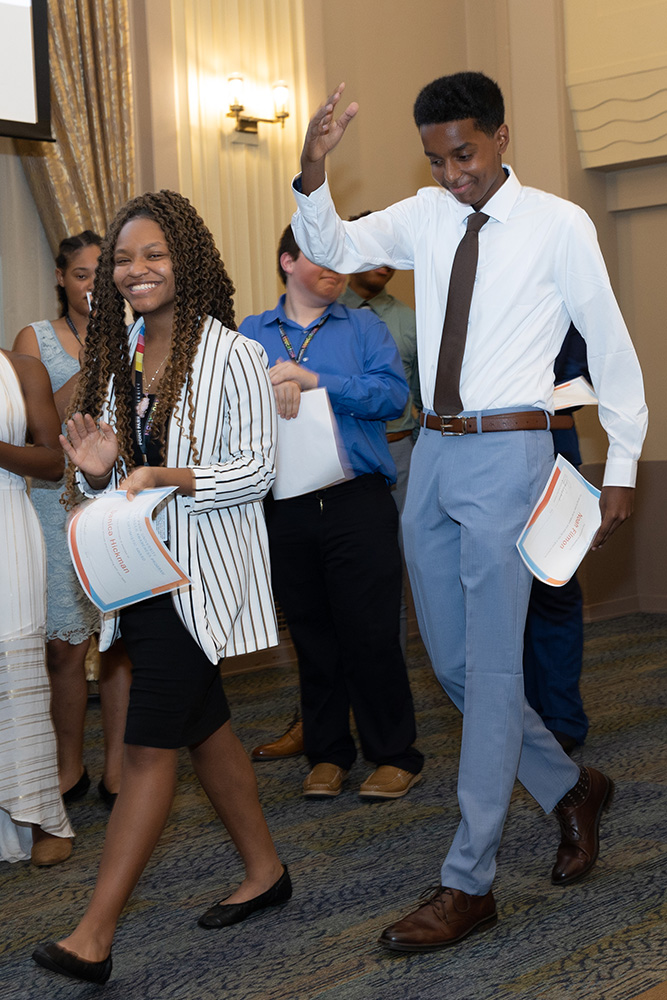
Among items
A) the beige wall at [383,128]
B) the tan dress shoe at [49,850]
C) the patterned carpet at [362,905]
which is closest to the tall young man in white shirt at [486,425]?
the patterned carpet at [362,905]

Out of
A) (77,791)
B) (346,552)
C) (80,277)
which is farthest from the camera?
(80,277)

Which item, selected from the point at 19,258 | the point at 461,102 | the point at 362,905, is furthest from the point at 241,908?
the point at 19,258

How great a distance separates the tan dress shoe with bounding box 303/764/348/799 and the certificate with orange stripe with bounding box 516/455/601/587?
148cm

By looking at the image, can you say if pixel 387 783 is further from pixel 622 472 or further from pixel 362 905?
pixel 622 472

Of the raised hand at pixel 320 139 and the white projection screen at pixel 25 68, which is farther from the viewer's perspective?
the white projection screen at pixel 25 68

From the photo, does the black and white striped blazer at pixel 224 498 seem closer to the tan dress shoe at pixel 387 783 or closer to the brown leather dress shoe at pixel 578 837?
the brown leather dress shoe at pixel 578 837

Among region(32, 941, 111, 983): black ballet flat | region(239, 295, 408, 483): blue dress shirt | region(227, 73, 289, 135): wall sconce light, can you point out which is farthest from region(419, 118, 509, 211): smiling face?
region(227, 73, 289, 135): wall sconce light

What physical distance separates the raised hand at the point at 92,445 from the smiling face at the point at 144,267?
0.28 metres

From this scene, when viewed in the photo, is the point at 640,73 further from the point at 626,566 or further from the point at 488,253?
the point at 488,253

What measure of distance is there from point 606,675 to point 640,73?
3603 millimetres

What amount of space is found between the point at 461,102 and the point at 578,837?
171 cm

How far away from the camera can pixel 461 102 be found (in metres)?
2.36

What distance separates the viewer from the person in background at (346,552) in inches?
134

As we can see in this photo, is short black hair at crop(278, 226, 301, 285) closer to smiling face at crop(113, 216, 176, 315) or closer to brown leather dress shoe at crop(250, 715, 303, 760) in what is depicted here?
smiling face at crop(113, 216, 176, 315)
